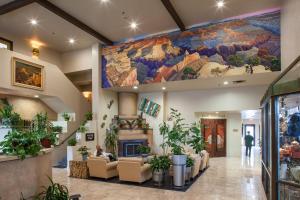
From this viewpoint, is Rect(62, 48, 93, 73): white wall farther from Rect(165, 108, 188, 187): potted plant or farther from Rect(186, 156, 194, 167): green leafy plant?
Rect(186, 156, 194, 167): green leafy plant

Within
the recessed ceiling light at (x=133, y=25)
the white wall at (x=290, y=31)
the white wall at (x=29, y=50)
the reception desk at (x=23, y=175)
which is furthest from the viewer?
the white wall at (x=29, y=50)

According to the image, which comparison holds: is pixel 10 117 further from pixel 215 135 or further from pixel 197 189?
pixel 215 135

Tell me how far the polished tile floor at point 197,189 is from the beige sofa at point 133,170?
0.29 meters

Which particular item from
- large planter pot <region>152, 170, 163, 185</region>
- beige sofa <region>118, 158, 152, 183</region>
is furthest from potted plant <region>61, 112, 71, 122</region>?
large planter pot <region>152, 170, 163, 185</region>

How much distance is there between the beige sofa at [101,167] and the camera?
7.12 m

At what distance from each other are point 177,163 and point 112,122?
583 centimetres

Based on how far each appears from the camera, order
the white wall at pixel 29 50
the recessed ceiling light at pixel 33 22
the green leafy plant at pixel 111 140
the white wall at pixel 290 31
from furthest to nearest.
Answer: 1. the green leafy plant at pixel 111 140
2. the white wall at pixel 29 50
3. the recessed ceiling light at pixel 33 22
4. the white wall at pixel 290 31

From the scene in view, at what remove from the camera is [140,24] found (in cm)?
900

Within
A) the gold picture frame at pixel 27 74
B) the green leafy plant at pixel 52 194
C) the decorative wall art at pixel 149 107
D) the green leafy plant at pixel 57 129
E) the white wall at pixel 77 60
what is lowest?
the green leafy plant at pixel 52 194

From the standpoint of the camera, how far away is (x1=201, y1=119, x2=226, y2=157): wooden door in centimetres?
1193

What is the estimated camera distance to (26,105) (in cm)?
1013

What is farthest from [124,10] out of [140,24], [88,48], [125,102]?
[125,102]

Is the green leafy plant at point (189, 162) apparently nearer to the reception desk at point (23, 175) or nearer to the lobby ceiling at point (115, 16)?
the reception desk at point (23, 175)

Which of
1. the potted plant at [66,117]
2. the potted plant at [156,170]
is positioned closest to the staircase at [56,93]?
the potted plant at [66,117]
